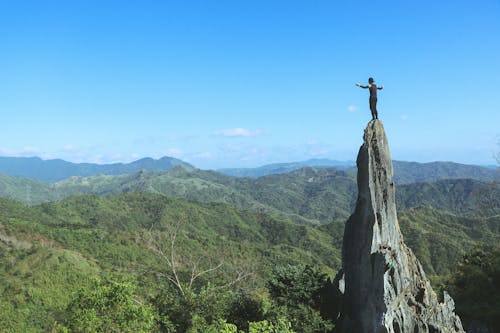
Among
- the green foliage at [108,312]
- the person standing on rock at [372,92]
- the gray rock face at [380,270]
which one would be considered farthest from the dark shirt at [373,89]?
the green foliage at [108,312]

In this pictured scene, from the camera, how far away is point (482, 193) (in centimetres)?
4344

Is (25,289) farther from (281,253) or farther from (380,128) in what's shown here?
(281,253)

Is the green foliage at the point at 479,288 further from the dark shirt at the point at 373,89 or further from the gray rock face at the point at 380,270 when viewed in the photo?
the dark shirt at the point at 373,89

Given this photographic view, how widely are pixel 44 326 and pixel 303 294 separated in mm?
58327

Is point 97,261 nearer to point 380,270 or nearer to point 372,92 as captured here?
point 380,270

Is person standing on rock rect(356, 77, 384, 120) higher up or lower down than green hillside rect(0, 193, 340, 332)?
higher up

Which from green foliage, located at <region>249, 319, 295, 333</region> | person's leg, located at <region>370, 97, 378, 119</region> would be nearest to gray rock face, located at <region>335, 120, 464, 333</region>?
person's leg, located at <region>370, 97, 378, 119</region>

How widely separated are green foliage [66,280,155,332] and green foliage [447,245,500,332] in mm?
33693

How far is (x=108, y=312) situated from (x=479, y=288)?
42.6m

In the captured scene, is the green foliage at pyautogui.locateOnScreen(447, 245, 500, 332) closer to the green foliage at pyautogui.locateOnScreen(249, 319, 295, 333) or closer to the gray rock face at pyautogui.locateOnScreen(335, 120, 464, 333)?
the gray rock face at pyautogui.locateOnScreen(335, 120, 464, 333)

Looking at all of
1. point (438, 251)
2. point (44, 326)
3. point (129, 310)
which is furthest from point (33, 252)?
point (438, 251)

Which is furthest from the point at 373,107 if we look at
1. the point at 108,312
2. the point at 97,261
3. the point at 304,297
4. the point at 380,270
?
the point at 97,261

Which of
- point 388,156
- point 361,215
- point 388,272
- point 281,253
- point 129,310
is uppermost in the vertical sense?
point 388,156

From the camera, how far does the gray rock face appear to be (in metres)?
23.5
